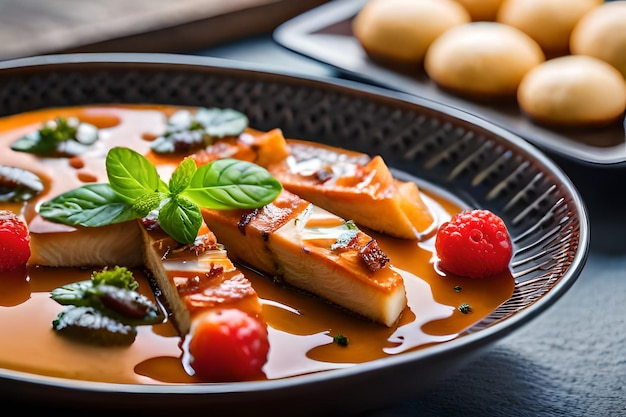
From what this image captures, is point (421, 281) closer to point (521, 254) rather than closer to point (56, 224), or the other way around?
point (521, 254)

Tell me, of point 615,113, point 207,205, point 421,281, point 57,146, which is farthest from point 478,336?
point 615,113

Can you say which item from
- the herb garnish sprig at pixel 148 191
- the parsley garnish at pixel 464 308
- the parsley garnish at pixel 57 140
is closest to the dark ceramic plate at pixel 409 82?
the parsley garnish at pixel 464 308

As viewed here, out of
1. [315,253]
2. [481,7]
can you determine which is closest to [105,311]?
[315,253]

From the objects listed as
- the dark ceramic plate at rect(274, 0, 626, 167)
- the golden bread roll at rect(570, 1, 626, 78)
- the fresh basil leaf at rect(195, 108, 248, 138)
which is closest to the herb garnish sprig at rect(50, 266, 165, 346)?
the fresh basil leaf at rect(195, 108, 248, 138)

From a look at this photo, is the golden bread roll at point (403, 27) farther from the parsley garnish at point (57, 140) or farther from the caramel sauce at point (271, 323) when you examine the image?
the parsley garnish at point (57, 140)

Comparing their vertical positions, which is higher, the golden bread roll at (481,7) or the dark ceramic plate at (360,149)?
the golden bread roll at (481,7)

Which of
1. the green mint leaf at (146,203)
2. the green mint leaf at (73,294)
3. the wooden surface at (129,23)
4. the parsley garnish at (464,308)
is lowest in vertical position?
the parsley garnish at (464,308)
